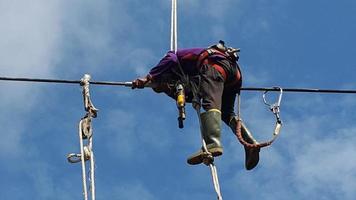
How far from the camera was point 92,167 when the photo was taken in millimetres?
7797

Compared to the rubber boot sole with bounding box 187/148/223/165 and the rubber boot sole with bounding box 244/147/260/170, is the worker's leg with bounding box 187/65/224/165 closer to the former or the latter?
the rubber boot sole with bounding box 187/148/223/165

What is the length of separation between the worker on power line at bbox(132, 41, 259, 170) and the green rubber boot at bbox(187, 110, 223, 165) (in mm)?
122

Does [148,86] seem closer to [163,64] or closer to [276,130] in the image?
[163,64]

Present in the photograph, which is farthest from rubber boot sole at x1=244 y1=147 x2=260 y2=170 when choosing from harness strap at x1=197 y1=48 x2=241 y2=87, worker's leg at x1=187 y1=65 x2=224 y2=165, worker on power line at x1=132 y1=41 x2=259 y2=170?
harness strap at x1=197 y1=48 x2=241 y2=87

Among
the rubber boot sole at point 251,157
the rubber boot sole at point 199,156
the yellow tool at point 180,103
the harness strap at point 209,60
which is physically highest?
the harness strap at point 209,60

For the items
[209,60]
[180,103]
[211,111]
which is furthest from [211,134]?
[209,60]

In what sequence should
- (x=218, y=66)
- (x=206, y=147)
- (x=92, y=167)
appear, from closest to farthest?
1. (x=92, y=167)
2. (x=206, y=147)
3. (x=218, y=66)

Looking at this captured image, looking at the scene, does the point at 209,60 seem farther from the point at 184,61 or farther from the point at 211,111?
the point at 211,111

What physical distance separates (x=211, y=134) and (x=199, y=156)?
0.88ft

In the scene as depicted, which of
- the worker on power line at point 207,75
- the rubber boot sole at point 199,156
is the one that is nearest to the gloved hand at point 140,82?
the worker on power line at point 207,75

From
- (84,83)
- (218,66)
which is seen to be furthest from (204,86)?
(84,83)

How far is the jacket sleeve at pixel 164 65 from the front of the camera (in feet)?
29.8

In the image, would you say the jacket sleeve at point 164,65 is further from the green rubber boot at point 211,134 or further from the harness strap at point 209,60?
the green rubber boot at point 211,134

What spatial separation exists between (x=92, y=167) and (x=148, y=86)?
1533 mm
